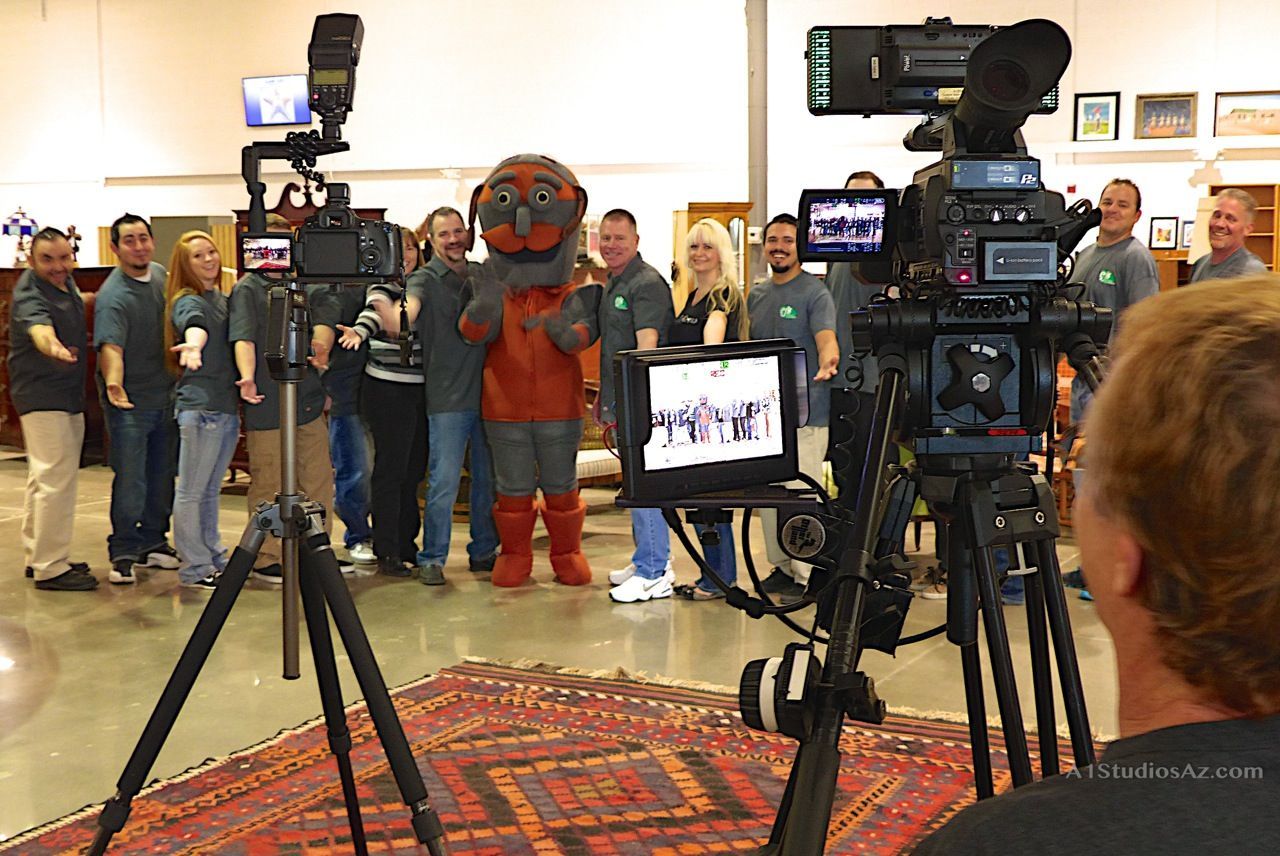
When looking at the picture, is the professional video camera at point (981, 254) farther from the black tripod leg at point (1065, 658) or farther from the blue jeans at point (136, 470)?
the blue jeans at point (136, 470)

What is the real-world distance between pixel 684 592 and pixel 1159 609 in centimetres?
454

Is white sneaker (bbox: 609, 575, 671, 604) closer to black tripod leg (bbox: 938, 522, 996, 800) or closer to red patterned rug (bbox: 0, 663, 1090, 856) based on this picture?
red patterned rug (bbox: 0, 663, 1090, 856)

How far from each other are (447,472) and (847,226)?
3.75 metres

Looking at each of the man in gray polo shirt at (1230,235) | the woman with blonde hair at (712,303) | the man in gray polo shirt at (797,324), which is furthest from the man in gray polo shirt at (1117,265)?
the woman with blonde hair at (712,303)

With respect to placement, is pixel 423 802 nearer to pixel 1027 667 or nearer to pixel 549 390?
pixel 1027 667

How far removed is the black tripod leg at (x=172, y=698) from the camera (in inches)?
95.3

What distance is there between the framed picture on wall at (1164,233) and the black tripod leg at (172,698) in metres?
9.81

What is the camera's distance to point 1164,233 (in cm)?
1084

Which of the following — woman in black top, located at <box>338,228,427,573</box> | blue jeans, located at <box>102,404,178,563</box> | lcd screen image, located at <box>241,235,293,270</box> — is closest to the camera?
lcd screen image, located at <box>241,235,293,270</box>

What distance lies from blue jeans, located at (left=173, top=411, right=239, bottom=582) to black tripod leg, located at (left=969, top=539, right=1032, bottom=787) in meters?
4.08

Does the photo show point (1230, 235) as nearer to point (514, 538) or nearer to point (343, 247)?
point (514, 538)

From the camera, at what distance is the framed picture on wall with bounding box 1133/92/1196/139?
10.6 metres

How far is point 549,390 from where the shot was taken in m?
5.46

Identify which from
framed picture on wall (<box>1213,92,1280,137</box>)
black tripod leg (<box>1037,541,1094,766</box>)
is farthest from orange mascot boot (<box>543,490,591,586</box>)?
framed picture on wall (<box>1213,92,1280,137</box>)
